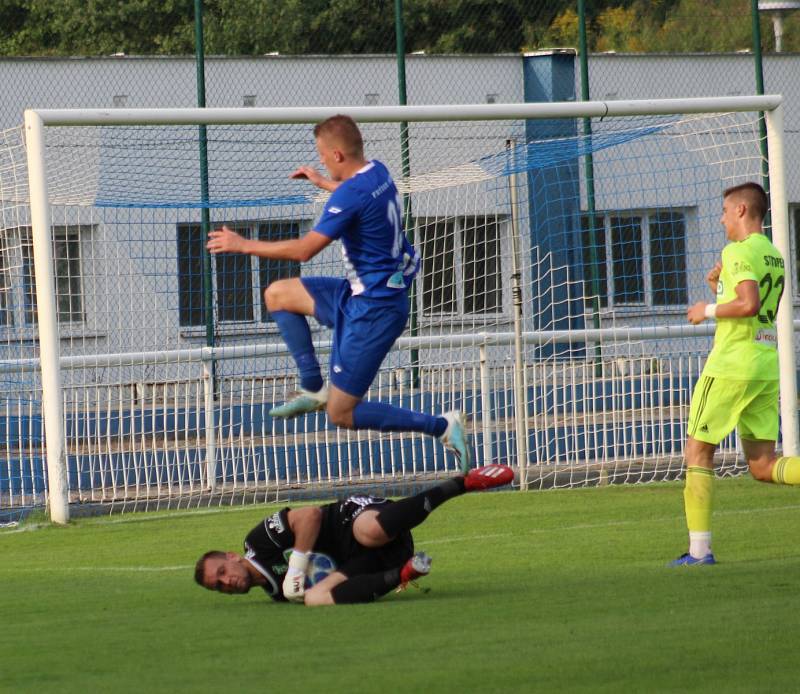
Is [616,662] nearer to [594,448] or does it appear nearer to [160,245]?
[594,448]

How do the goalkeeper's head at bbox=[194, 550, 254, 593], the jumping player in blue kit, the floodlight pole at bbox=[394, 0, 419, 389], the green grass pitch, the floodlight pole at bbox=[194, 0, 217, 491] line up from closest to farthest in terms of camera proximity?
the green grass pitch → the goalkeeper's head at bbox=[194, 550, 254, 593] → the jumping player in blue kit → the floodlight pole at bbox=[194, 0, 217, 491] → the floodlight pole at bbox=[394, 0, 419, 389]

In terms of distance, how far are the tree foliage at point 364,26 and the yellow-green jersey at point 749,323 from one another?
42.7 ft

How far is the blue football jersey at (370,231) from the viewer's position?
7.69 meters

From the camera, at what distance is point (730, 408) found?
8453 millimetres

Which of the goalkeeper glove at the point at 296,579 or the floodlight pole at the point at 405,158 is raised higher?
the floodlight pole at the point at 405,158

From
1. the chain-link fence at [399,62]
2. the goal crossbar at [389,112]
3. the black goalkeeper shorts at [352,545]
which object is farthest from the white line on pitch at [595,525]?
the chain-link fence at [399,62]

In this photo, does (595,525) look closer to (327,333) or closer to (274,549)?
(274,549)

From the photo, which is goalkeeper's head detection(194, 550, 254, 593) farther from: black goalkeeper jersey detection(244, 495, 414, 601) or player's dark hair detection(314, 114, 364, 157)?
player's dark hair detection(314, 114, 364, 157)

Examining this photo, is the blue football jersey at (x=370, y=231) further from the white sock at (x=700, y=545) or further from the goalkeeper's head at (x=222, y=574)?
the white sock at (x=700, y=545)

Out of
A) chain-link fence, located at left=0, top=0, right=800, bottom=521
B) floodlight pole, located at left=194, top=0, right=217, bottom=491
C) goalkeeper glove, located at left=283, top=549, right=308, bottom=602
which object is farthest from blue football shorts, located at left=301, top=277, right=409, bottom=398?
chain-link fence, located at left=0, top=0, right=800, bottom=521

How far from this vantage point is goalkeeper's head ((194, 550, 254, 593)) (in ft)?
24.2

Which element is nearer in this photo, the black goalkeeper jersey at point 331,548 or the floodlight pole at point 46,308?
the black goalkeeper jersey at point 331,548

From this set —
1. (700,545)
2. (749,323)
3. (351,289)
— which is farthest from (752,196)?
(351,289)

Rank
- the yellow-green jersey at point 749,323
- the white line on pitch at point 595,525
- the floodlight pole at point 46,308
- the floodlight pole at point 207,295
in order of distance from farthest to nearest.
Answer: the floodlight pole at point 207,295, the floodlight pole at point 46,308, the white line on pitch at point 595,525, the yellow-green jersey at point 749,323
